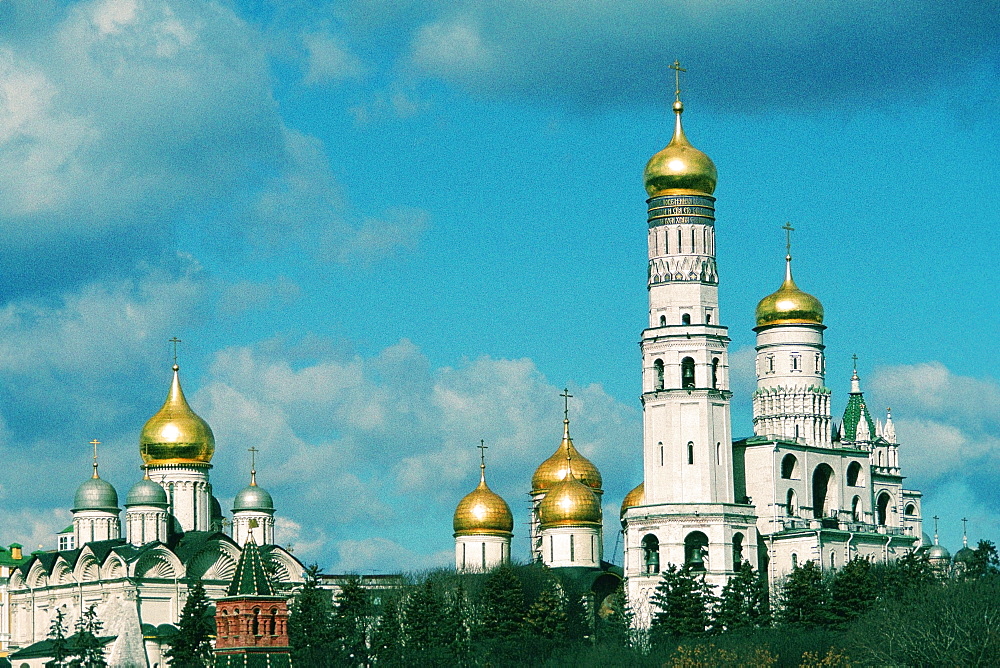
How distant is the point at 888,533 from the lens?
7881cm

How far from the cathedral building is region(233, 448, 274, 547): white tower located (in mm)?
41

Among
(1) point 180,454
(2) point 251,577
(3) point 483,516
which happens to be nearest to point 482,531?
(3) point 483,516

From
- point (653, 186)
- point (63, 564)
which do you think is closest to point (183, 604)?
point (63, 564)

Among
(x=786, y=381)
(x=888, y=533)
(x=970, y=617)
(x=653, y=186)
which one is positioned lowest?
(x=970, y=617)

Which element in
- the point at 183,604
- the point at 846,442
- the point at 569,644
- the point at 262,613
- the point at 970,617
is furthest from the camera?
the point at 846,442

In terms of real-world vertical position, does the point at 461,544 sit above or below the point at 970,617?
above

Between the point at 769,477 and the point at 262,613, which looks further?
the point at 769,477

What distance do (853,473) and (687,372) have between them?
36.4ft

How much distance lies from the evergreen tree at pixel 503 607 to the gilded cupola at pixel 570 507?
33.4 feet

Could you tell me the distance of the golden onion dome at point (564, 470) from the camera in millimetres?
83500

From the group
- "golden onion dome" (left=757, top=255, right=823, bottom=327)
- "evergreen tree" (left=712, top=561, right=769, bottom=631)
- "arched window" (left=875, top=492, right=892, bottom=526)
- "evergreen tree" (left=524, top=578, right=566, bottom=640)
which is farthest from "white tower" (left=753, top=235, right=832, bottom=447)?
"evergreen tree" (left=524, top=578, right=566, bottom=640)

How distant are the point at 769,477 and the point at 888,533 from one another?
23.9 ft

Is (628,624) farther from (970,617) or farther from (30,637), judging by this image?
(30,637)

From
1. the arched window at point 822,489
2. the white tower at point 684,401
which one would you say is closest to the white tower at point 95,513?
the white tower at point 684,401
